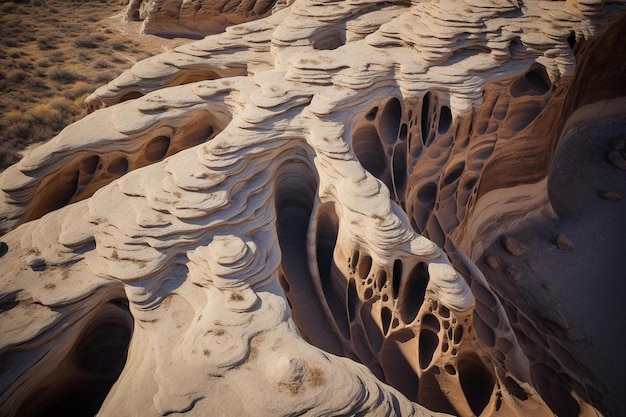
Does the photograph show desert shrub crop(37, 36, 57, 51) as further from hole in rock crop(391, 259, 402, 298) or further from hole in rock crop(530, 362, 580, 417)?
hole in rock crop(530, 362, 580, 417)

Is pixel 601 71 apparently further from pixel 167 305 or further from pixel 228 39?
pixel 167 305

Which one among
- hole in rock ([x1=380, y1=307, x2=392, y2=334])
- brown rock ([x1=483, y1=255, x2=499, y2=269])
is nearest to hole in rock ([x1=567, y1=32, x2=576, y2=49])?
brown rock ([x1=483, y1=255, x2=499, y2=269])

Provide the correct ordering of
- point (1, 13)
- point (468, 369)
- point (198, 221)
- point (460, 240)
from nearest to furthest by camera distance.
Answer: point (198, 221) < point (468, 369) < point (460, 240) < point (1, 13)

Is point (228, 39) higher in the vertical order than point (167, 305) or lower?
higher

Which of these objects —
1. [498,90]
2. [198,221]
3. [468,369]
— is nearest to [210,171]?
[198,221]

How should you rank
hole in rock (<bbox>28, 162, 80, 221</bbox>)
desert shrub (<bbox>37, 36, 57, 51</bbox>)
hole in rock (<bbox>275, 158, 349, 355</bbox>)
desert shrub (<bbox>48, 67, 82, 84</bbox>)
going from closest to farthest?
hole in rock (<bbox>275, 158, 349, 355</bbox>) → hole in rock (<bbox>28, 162, 80, 221</bbox>) → desert shrub (<bbox>48, 67, 82, 84</bbox>) → desert shrub (<bbox>37, 36, 57, 51</bbox>)

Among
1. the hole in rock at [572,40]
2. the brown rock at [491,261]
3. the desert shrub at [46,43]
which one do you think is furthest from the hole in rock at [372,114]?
the desert shrub at [46,43]

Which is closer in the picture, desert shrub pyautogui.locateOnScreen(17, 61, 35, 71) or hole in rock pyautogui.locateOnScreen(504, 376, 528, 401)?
hole in rock pyautogui.locateOnScreen(504, 376, 528, 401)
